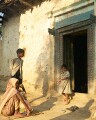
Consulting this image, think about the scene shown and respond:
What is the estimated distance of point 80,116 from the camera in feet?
23.8

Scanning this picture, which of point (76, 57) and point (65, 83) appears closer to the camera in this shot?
point (65, 83)

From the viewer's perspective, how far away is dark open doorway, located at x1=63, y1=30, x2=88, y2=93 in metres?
10.3

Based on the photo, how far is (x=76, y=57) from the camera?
37.2 ft

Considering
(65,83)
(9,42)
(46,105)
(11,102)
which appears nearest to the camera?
(11,102)

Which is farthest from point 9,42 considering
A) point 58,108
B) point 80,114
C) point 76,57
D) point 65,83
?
point 80,114

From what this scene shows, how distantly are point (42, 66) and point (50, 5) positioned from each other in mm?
2337

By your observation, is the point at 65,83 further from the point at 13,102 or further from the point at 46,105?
Answer: the point at 13,102

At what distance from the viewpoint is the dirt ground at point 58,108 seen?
23.0 ft

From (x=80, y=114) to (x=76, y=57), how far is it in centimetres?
413

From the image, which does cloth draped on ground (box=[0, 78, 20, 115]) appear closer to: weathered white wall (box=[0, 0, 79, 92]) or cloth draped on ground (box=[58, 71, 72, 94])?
cloth draped on ground (box=[58, 71, 72, 94])

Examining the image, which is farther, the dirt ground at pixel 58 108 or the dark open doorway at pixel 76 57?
the dark open doorway at pixel 76 57

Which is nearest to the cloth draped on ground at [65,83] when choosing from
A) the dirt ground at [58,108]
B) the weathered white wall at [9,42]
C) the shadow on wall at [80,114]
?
the dirt ground at [58,108]

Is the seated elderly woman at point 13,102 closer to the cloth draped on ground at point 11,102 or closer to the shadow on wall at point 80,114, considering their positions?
the cloth draped on ground at point 11,102

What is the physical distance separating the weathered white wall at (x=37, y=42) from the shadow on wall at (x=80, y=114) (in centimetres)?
231
